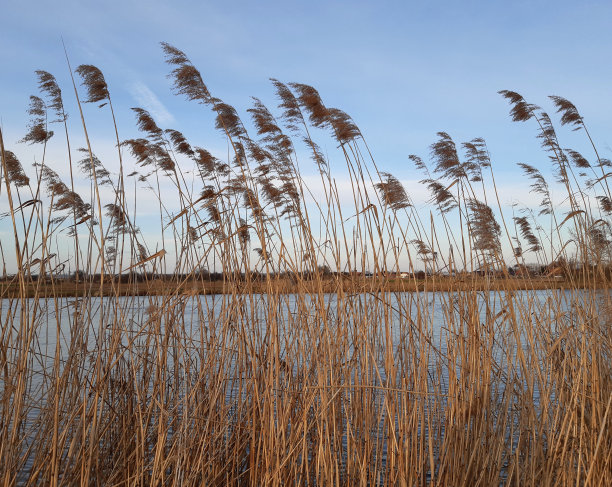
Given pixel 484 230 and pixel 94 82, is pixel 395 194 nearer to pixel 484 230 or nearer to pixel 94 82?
pixel 484 230

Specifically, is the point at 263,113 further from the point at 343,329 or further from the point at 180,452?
the point at 180,452

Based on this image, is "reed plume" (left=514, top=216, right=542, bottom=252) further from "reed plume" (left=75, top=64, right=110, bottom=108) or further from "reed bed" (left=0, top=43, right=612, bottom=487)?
"reed plume" (left=75, top=64, right=110, bottom=108)

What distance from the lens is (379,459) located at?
2836mm

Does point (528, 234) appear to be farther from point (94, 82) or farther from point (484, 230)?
point (94, 82)

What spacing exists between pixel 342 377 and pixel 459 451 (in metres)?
0.70

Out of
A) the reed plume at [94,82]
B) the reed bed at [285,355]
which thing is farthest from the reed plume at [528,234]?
the reed plume at [94,82]

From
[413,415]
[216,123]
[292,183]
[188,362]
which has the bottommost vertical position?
[413,415]

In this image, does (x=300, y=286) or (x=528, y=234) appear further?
(x=528, y=234)

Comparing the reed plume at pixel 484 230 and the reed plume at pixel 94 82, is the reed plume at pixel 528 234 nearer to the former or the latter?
the reed plume at pixel 484 230

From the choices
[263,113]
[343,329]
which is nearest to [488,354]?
[343,329]

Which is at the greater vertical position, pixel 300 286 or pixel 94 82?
pixel 94 82

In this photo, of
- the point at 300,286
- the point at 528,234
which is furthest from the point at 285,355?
the point at 528,234

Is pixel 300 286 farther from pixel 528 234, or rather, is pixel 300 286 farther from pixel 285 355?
pixel 528 234

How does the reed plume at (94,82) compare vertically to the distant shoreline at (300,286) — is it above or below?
above
